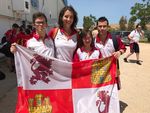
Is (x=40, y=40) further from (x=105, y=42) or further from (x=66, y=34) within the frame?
(x=105, y=42)

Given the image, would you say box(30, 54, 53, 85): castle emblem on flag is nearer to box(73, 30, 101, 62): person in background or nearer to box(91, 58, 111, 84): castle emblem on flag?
box(73, 30, 101, 62): person in background

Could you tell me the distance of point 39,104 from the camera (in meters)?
5.43

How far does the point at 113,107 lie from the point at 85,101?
0.50 meters

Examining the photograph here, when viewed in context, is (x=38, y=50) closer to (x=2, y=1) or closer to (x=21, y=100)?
(x=21, y=100)

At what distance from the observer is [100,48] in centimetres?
636

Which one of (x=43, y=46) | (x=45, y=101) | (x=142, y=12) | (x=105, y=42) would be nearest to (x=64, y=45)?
(x=43, y=46)

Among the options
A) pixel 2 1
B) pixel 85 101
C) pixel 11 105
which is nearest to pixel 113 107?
pixel 85 101

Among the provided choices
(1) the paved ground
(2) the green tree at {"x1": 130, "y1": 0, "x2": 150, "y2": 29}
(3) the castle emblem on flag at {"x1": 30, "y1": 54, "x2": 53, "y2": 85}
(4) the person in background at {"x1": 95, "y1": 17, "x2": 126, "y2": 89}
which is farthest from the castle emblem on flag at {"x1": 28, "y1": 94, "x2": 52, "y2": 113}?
(2) the green tree at {"x1": 130, "y1": 0, "x2": 150, "y2": 29}

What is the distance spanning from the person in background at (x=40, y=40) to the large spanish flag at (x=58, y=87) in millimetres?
101

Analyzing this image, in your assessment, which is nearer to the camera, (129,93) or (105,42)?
(105,42)

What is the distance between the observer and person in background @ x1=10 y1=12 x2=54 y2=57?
5.34 m

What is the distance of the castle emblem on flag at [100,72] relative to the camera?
573 centimetres

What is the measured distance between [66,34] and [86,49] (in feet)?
1.73

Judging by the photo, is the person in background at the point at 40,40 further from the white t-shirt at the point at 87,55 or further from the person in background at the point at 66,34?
the white t-shirt at the point at 87,55
